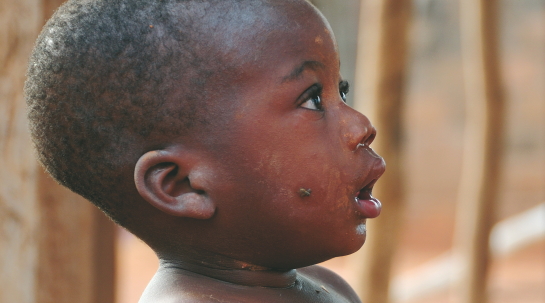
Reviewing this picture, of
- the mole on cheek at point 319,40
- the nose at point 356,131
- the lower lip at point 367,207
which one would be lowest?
the lower lip at point 367,207

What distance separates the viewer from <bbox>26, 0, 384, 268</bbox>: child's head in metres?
1.22

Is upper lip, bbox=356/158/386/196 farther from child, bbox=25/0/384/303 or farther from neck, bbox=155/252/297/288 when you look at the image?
neck, bbox=155/252/297/288

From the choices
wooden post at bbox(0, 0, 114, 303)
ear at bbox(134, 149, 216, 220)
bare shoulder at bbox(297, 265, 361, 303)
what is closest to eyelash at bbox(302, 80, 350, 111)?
ear at bbox(134, 149, 216, 220)

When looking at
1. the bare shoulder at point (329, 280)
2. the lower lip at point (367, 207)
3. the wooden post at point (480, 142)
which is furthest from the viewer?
the wooden post at point (480, 142)

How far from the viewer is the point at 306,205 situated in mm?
1264

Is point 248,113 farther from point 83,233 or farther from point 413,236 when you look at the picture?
point 413,236

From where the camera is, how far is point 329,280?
1608 millimetres

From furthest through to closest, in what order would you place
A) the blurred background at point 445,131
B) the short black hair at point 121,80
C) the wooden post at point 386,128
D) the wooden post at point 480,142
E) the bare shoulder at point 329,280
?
the blurred background at point 445,131 → the wooden post at point 480,142 → the wooden post at point 386,128 → the bare shoulder at point 329,280 → the short black hair at point 121,80

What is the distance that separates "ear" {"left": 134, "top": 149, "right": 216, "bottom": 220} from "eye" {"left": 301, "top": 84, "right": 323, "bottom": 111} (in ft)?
0.78

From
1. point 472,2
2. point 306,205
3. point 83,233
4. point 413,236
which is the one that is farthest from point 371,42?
point 413,236

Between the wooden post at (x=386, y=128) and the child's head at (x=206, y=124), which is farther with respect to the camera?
the wooden post at (x=386, y=128)

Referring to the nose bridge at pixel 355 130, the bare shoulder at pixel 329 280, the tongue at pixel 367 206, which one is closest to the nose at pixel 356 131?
the nose bridge at pixel 355 130

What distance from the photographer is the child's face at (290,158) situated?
1.23m

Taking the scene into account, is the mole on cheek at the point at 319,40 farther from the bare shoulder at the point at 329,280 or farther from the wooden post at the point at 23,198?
→ the wooden post at the point at 23,198
